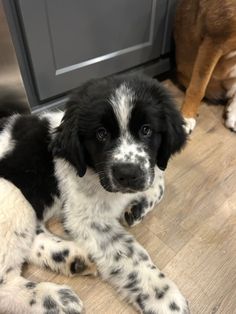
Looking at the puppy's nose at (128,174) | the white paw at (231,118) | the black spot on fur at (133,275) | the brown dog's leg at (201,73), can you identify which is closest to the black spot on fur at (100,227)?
the black spot on fur at (133,275)

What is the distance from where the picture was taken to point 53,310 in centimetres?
124

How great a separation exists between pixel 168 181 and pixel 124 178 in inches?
27.7

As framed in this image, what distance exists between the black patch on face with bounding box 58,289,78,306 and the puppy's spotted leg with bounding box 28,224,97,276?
3.7 inches

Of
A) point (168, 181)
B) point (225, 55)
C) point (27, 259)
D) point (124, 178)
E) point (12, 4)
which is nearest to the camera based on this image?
point (124, 178)

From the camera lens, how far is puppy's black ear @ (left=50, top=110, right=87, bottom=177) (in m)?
1.21

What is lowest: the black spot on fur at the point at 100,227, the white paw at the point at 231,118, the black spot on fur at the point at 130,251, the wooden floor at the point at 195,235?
the wooden floor at the point at 195,235

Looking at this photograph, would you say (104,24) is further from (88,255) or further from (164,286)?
(164,286)

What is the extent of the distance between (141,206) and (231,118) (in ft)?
3.43

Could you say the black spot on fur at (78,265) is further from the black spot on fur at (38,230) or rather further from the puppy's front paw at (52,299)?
the black spot on fur at (38,230)

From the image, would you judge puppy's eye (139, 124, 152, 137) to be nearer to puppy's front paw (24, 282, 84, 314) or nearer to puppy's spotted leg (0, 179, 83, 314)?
puppy's spotted leg (0, 179, 83, 314)

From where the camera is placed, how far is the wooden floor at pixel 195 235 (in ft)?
4.44

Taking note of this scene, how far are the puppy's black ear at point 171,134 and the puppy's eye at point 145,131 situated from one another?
0.26 feet

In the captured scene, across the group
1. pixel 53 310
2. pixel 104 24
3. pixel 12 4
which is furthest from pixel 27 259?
pixel 104 24

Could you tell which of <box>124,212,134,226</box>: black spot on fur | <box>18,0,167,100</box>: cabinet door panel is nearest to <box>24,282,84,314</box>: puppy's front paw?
<box>124,212,134,226</box>: black spot on fur
